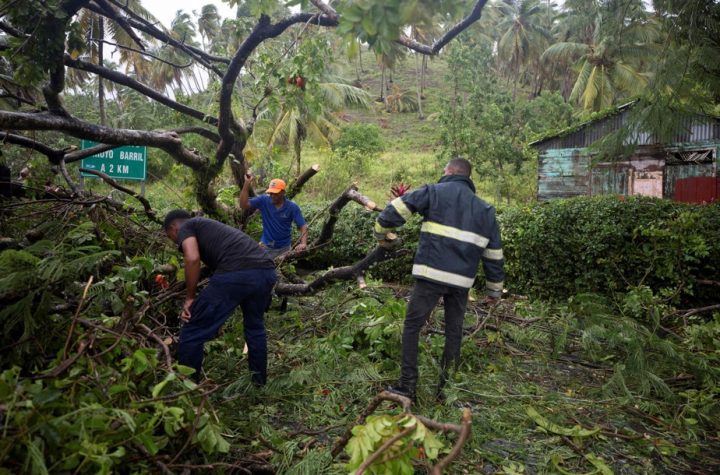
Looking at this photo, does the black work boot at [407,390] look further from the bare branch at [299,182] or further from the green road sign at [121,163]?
the green road sign at [121,163]

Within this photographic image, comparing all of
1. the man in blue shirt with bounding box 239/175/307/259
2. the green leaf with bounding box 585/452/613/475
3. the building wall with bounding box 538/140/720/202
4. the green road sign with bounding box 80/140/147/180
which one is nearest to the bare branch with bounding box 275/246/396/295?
the man in blue shirt with bounding box 239/175/307/259

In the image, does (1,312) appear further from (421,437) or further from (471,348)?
(471,348)

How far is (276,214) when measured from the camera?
6.40m

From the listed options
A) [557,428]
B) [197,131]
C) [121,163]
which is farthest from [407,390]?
[121,163]

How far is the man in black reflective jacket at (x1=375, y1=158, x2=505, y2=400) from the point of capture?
3.84 metres

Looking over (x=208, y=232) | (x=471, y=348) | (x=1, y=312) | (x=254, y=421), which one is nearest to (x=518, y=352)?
(x=471, y=348)

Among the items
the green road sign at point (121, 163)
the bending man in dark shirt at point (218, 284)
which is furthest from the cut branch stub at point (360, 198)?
the green road sign at point (121, 163)

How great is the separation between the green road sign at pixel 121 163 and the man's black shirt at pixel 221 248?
6587 mm

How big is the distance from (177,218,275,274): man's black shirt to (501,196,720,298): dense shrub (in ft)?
17.0

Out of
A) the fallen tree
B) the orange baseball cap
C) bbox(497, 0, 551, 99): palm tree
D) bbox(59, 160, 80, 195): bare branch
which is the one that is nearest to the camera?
the fallen tree

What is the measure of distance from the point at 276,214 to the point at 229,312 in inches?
106

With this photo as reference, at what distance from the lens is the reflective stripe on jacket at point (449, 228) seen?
3.84m

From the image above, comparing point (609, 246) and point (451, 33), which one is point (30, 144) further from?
point (609, 246)

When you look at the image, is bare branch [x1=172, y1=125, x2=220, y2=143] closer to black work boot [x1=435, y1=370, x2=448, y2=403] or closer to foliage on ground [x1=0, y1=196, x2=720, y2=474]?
foliage on ground [x1=0, y1=196, x2=720, y2=474]
